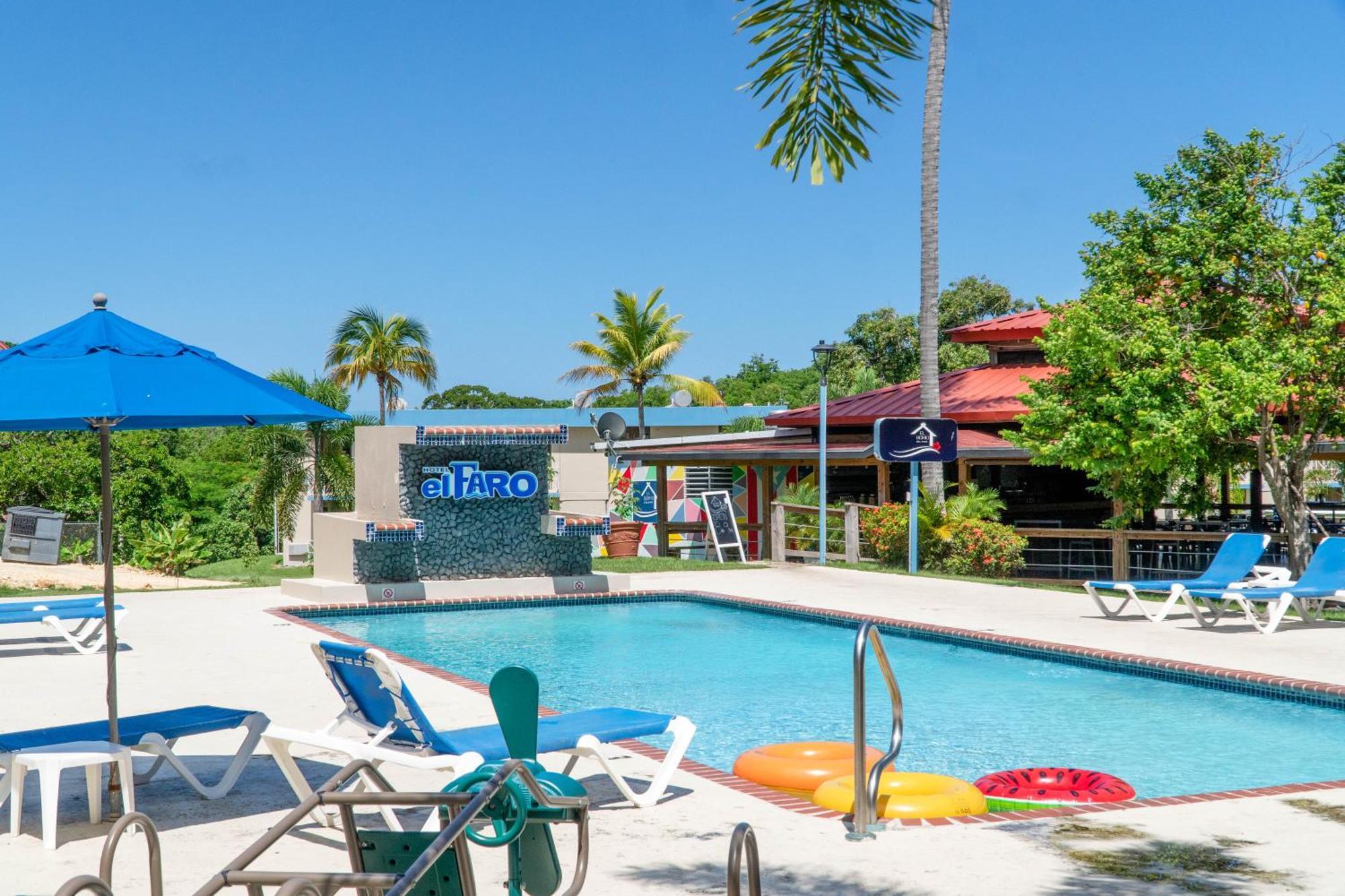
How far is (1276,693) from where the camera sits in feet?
32.7

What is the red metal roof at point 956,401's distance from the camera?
78.6 ft

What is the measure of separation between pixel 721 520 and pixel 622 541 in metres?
2.10

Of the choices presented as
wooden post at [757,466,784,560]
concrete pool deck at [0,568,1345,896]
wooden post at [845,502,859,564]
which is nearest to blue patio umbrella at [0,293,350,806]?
concrete pool deck at [0,568,1345,896]

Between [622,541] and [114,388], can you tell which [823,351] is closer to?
[622,541]

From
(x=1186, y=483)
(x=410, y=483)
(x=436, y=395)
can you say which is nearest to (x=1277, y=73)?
(x=410, y=483)

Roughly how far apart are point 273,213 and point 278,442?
29.3 meters

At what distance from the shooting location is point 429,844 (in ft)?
11.3

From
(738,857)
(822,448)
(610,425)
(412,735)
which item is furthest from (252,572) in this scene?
(738,857)

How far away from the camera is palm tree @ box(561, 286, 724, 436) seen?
146ft

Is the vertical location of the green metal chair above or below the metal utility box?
below

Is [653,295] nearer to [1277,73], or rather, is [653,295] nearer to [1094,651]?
[1094,651]

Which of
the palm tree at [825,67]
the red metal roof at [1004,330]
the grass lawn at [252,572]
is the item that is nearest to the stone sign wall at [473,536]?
the grass lawn at [252,572]

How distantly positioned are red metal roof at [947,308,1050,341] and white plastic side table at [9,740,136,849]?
22379 mm

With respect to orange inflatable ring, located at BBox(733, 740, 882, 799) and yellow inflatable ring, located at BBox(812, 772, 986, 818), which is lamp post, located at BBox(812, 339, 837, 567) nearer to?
orange inflatable ring, located at BBox(733, 740, 882, 799)
